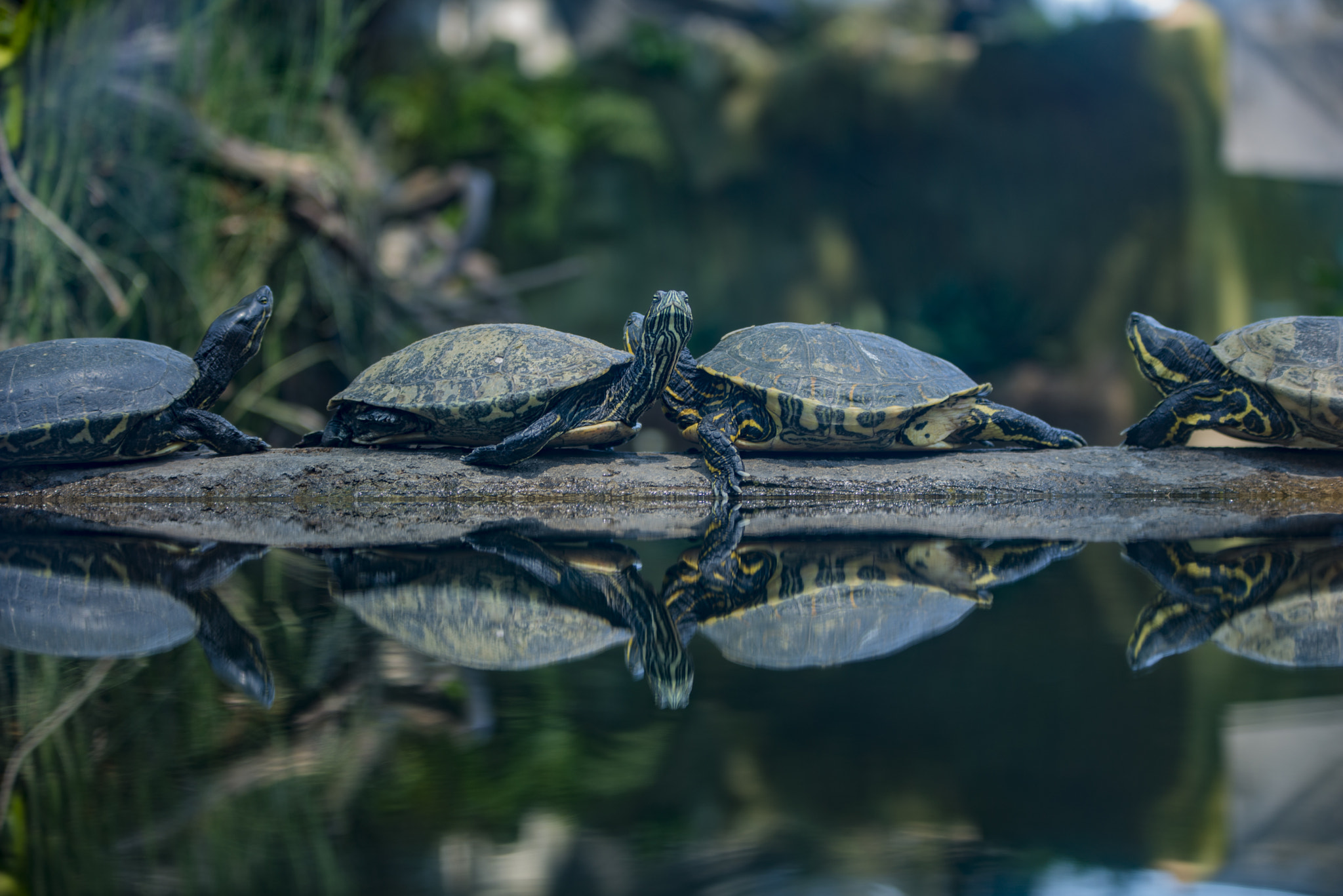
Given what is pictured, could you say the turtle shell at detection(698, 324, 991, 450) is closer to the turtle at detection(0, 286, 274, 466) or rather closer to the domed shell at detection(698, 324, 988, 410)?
the domed shell at detection(698, 324, 988, 410)

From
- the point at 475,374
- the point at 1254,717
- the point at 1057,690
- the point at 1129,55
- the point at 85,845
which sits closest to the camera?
the point at 85,845

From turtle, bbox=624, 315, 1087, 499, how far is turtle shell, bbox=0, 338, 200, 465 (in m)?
2.35

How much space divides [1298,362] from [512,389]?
3797mm

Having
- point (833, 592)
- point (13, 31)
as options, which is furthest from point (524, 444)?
point (13, 31)

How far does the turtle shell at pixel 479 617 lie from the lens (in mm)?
1936

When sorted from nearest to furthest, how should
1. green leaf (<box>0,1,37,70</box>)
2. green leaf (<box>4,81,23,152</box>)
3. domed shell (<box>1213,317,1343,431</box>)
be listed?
domed shell (<box>1213,317,1343,431</box>), green leaf (<box>0,1,37,70</box>), green leaf (<box>4,81,23,152</box>)

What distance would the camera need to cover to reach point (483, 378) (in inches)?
169

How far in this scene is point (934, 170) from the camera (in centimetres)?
1519

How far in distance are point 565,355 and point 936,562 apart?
2198mm

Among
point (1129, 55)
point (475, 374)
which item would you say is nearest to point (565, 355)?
point (475, 374)

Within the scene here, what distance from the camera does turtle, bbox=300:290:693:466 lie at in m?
4.27

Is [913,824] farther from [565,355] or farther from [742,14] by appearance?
[742,14]

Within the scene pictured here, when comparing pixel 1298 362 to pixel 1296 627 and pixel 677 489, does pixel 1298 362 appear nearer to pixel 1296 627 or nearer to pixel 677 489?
pixel 1296 627

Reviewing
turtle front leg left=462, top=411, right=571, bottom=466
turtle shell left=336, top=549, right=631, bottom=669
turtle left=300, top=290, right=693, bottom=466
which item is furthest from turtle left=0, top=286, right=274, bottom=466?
turtle shell left=336, top=549, right=631, bottom=669
